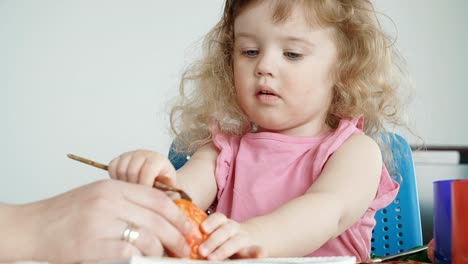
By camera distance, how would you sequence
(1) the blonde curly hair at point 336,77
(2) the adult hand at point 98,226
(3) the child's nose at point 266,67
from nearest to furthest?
(2) the adult hand at point 98,226, (3) the child's nose at point 266,67, (1) the blonde curly hair at point 336,77

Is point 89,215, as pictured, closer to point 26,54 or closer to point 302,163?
point 302,163

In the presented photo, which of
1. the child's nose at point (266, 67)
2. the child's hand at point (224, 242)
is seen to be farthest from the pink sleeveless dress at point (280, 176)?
the child's hand at point (224, 242)

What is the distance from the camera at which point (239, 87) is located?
1341mm

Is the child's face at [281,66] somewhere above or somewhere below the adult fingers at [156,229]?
above

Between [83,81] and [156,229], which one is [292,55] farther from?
[83,81]

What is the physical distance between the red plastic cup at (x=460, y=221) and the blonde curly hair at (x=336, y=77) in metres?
0.62

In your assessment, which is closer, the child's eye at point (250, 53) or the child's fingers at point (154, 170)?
the child's fingers at point (154, 170)

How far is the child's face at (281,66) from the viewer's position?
1273mm

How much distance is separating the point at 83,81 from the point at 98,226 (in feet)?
9.69

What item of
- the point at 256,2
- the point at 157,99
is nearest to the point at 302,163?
the point at 256,2

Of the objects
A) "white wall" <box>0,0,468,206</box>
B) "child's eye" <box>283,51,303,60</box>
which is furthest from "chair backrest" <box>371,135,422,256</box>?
"white wall" <box>0,0,468,206</box>

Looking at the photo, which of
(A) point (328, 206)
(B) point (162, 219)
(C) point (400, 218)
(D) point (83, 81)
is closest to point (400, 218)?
(C) point (400, 218)

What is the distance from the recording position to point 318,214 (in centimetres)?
107

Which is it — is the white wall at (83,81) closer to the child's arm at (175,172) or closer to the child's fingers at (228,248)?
the child's arm at (175,172)
